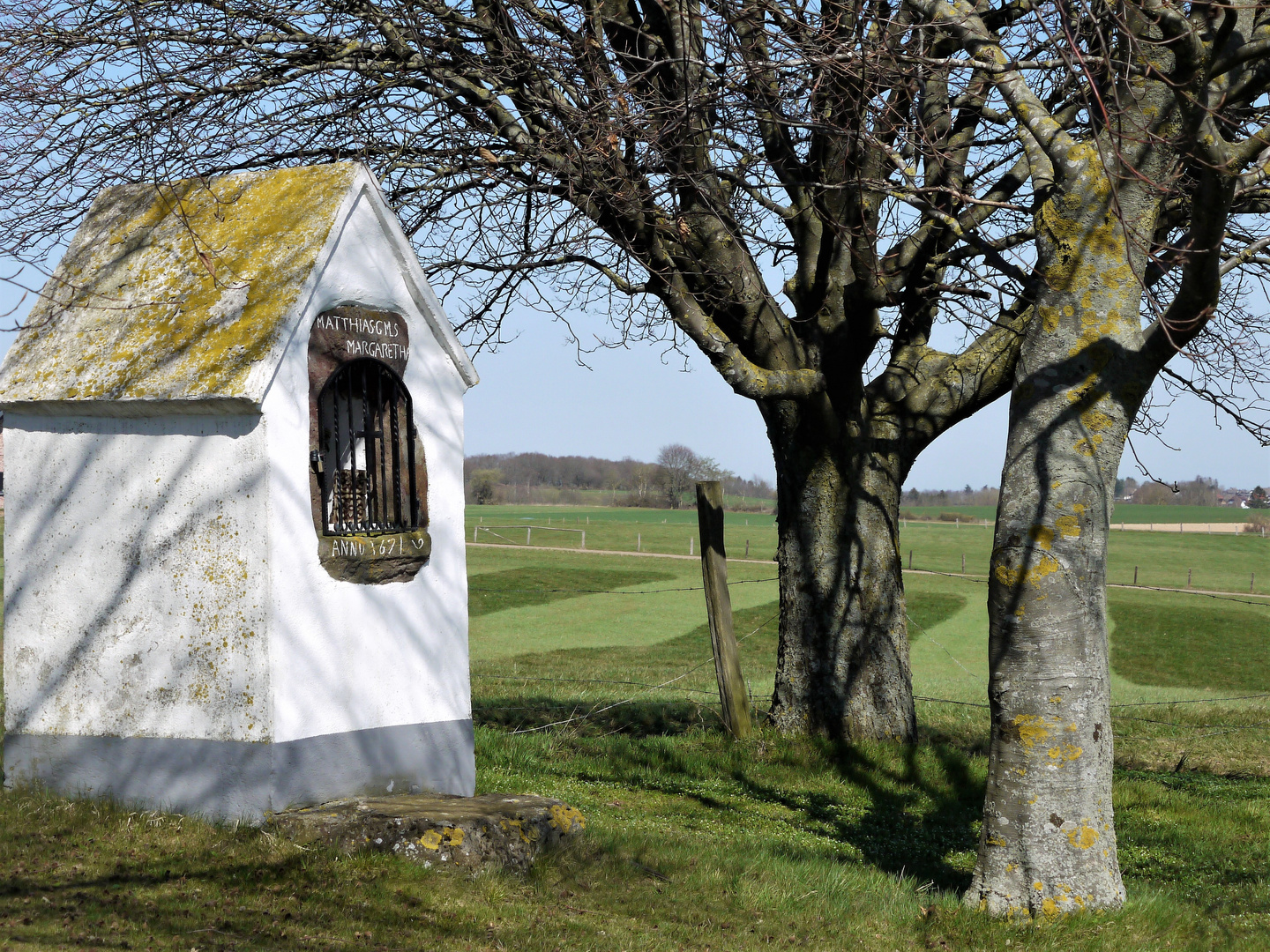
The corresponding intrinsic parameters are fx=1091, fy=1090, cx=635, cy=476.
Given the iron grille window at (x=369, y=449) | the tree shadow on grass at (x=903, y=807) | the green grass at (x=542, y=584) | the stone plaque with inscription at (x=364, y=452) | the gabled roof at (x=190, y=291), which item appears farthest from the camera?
the green grass at (x=542, y=584)

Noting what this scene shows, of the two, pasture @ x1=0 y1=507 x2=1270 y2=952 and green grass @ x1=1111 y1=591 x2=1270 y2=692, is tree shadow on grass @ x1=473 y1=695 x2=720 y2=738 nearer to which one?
pasture @ x1=0 y1=507 x2=1270 y2=952

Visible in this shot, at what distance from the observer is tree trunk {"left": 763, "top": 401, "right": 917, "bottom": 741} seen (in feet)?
31.7

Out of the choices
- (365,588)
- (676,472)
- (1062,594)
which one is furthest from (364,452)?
(676,472)

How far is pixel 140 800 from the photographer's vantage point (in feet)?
18.3

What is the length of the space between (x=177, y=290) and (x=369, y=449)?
1.35 meters

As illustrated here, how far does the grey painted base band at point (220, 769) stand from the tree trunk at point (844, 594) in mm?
4499

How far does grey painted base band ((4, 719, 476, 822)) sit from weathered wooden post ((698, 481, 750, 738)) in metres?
4.09

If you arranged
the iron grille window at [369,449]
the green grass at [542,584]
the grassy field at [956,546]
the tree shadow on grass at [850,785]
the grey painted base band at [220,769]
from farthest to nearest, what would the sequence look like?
the grassy field at [956,546], the green grass at [542,584], the tree shadow on grass at [850,785], the iron grille window at [369,449], the grey painted base band at [220,769]

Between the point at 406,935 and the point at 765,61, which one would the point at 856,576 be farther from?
the point at 406,935

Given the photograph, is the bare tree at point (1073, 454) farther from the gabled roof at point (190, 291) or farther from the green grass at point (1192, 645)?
the green grass at point (1192, 645)

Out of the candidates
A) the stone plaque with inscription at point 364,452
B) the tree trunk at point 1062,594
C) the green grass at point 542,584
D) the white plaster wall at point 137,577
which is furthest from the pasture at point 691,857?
the green grass at point 542,584

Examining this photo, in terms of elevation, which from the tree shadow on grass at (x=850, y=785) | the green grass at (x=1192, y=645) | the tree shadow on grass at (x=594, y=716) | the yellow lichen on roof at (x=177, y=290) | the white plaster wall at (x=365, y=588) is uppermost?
the yellow lichen on roof at (x=177, y=290)

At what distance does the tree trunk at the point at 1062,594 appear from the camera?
5559mm

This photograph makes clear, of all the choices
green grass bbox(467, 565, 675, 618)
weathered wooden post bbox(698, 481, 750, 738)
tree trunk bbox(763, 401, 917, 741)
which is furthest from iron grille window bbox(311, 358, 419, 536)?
green grass bbox(467, 565, 675, 618)
